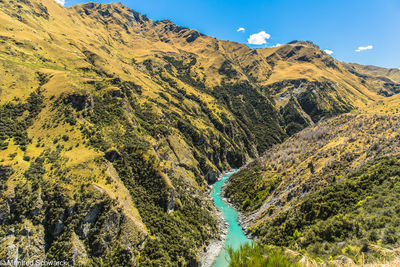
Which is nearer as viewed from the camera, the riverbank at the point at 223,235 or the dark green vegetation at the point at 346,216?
the dark green vegetation at the point at 346,216

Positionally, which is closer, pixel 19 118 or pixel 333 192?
pixel 333 192

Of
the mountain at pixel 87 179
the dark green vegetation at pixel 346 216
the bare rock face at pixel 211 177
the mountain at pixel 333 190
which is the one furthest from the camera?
the bare rock face at pixel 211 177

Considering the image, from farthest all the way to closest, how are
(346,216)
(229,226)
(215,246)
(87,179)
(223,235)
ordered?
(229,226) < (223,235) < (215,246) < (87,179) < (346,216)

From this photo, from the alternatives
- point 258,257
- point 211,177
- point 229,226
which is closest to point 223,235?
point 229,226

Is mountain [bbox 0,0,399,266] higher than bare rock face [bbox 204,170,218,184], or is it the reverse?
mountain [bbox 0,0,399,266]

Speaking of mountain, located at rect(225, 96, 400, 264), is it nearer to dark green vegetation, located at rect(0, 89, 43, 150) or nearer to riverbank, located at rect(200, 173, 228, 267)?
riverbank, located at rect(200, 173, 228, 267)

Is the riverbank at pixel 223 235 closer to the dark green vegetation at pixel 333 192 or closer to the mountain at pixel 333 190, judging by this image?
the mountain at pixel 333 190

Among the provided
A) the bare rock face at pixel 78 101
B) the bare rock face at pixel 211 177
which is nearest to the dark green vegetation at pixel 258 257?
the bare rock face at pixel 78 101

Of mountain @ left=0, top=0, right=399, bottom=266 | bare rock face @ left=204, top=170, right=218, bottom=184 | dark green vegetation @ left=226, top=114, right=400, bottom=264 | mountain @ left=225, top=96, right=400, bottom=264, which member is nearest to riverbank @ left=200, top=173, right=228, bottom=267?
mountain @ left=0, top=0, right=399, bottom=266

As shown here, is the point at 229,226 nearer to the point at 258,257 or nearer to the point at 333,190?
the point at 333,190
